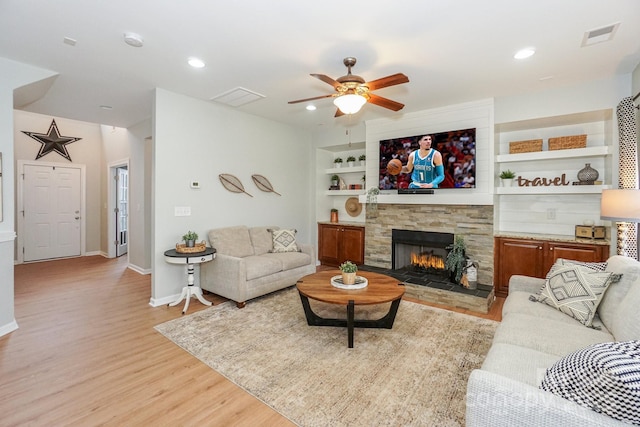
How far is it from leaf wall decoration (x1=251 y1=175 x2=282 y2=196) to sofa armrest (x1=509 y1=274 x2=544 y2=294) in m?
3.85

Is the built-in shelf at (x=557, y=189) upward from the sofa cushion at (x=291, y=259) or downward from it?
upward

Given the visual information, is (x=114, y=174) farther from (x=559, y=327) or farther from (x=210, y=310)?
(x=559, y=327)

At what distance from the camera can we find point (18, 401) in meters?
2.02

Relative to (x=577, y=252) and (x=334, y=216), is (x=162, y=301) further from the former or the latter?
(x=577, y=252)

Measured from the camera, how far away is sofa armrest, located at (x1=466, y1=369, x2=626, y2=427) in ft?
3.54

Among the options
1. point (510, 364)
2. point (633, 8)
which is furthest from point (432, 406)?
point (633, 8)

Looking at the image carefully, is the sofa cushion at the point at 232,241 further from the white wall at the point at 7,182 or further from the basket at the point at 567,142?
the basket at the point at 567,142

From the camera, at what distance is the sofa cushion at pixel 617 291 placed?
2.01 metres

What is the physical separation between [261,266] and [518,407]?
3.17 metres

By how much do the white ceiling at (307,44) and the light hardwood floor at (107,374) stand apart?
104 inches

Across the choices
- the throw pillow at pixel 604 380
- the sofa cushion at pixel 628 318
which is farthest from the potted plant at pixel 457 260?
the throw pillow at pixel 604 380

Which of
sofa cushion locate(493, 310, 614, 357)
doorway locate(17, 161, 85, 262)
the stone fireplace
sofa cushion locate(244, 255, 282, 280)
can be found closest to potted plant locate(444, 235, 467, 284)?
the stone fireplace

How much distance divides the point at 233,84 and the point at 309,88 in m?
0.94

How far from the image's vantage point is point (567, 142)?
386 cm
